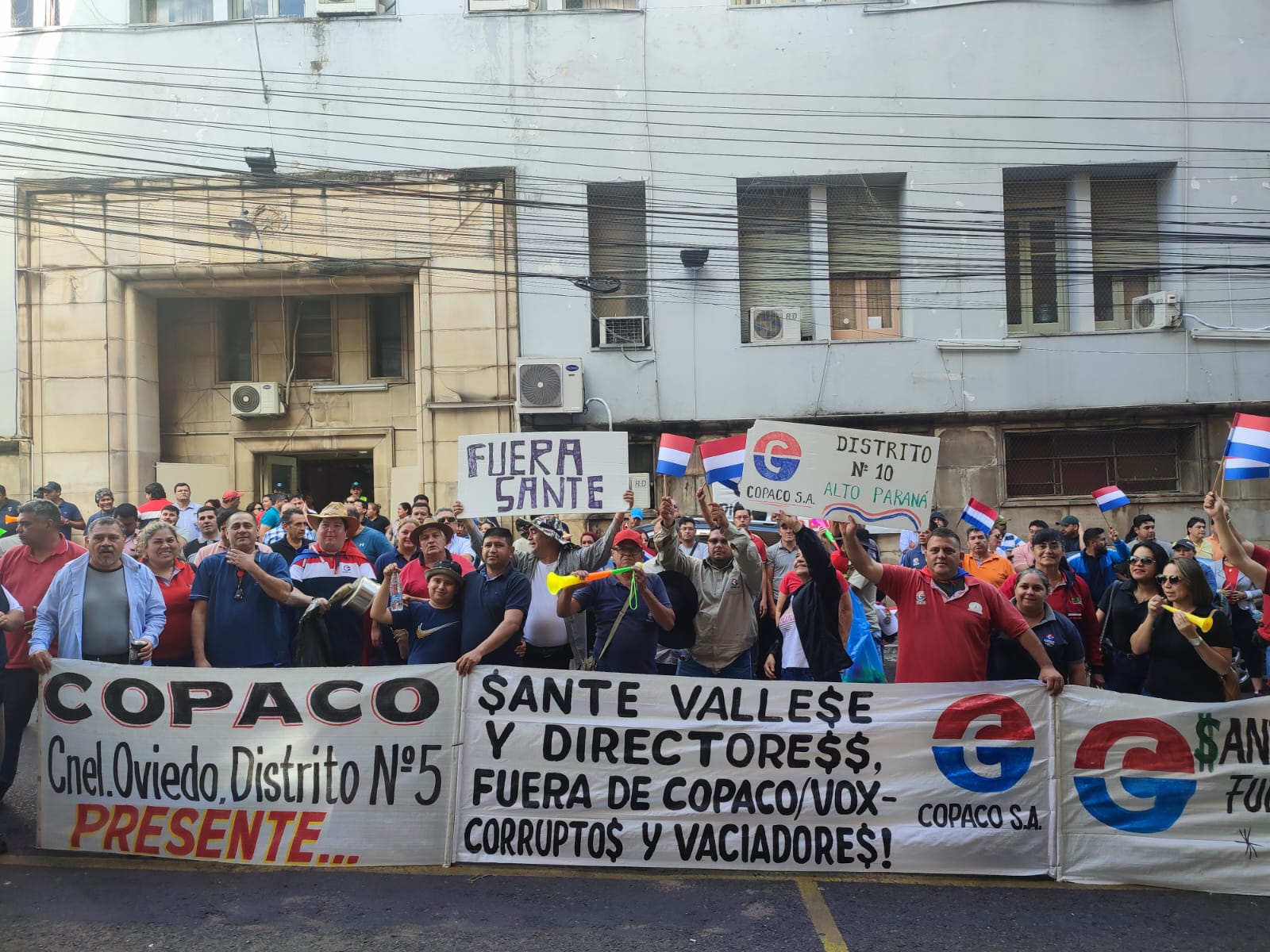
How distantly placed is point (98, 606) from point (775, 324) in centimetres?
1130

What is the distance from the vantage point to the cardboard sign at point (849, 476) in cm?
636

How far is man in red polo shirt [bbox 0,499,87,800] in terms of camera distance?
6141mm

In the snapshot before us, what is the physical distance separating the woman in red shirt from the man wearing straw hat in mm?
685

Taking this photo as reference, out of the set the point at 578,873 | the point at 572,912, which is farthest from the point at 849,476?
the point at 572,912

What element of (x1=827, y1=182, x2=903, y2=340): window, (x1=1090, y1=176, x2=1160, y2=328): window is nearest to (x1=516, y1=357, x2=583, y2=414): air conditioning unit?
(x1=827, y1=182, x2=903, y2=340): window

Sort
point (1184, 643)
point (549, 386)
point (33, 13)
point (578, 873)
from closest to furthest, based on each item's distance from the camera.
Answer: point (578, 873) < point (1184, 643) < point (549, 386) < point (33, 13)

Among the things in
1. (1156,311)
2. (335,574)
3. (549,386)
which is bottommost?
(335,574)

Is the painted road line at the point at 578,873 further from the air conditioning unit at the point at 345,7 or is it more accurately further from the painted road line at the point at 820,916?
the air conditioning unit at the point at 345,7

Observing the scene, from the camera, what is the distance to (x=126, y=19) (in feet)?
52.7

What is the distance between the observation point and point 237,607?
6441mm

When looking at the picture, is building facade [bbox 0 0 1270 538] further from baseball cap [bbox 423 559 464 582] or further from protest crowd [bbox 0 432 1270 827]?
baseball cap [bbox 423 559 464 582]

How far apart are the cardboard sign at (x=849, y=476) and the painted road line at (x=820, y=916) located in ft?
6.99

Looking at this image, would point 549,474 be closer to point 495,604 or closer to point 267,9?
point 495,604

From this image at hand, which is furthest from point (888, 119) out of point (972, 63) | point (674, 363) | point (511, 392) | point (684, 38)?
point (511, 392)
